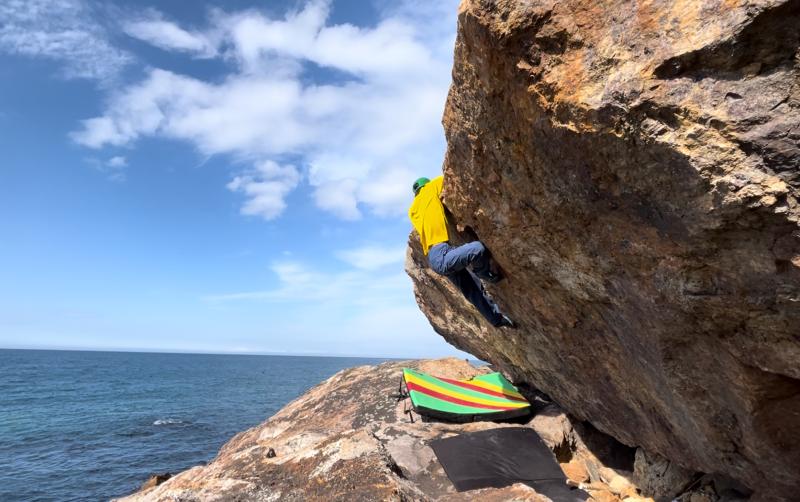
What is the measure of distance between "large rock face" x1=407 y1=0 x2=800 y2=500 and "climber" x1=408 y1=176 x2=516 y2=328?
321 mm

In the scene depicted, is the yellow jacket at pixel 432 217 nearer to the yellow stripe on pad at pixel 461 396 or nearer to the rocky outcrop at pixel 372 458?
the rocky outcrop at pixel 372 458

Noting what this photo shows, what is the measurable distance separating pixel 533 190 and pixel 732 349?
8.10ft

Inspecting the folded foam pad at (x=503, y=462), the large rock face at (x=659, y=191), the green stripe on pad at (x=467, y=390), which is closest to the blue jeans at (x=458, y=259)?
the large rock face at (x=659, y=191)

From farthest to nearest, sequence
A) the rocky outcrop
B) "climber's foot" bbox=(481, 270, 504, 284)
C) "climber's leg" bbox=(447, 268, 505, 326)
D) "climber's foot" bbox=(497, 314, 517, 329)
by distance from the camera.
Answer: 1. "climber's foot" bbox=(497, 314, 517, 329)
2. "climber's leg" bbox=(447, 268, 505, 326)
3. "climber's foot" bbox=(481, 270, 504, 284)
4. the rocky outcrop

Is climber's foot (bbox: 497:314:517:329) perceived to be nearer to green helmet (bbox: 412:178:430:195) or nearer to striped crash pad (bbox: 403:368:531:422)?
green helmet (bbox: 412:178:430:195)

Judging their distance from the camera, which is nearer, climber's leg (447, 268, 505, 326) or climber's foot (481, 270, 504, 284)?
climber's foot (481, 270, 504, 284)

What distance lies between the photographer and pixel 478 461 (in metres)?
7.83

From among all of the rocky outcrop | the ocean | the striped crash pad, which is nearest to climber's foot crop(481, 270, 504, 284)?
the rocky outcrop

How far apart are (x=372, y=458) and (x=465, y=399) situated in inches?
254

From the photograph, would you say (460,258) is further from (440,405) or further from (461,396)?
(461,396)

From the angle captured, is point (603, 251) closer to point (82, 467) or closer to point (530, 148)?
point (530, 148)

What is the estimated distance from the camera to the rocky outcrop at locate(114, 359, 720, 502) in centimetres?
436


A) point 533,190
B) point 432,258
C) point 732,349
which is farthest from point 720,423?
point 432,258

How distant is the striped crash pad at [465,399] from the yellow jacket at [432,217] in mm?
4652
